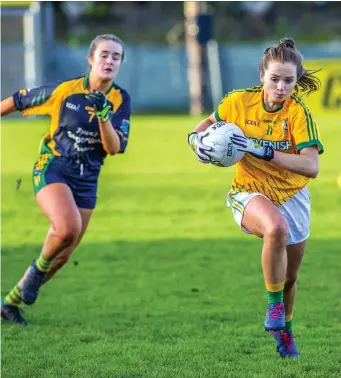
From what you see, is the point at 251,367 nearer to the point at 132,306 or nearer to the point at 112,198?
the point at 132,306

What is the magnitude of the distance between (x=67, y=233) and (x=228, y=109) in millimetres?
1632

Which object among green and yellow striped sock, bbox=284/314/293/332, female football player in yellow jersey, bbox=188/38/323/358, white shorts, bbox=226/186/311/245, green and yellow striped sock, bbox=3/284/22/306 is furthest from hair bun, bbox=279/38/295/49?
green and yellow striped sock, bbox=3/284/22/306

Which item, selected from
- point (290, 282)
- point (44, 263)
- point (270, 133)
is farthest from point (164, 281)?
point (270, 133)

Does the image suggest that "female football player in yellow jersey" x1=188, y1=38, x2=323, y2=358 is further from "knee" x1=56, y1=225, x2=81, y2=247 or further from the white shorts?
"knee" x1=56, y1=225, x2=81, y2=247

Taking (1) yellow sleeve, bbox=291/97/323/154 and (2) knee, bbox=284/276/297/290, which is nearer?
(1) yellow sleeve, bbox=291/97/323/154

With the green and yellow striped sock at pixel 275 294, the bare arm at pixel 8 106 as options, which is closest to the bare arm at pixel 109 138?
the bare arm at pixel 8 106

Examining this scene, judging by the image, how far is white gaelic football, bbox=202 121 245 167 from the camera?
18.2ft

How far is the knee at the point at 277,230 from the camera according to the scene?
557 cm

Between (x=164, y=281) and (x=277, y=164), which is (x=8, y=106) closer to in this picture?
(x=164, y=281)

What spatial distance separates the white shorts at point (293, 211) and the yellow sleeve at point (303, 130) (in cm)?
36

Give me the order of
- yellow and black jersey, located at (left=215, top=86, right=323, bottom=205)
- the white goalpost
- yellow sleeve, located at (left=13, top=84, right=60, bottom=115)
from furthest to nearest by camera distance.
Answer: the white goalpost < yellow sleeve, located at (left=13, top=84, right=60, bottom=115) < yellow and black jersey, located at (left=215, top=86, right=323, bottom=205)

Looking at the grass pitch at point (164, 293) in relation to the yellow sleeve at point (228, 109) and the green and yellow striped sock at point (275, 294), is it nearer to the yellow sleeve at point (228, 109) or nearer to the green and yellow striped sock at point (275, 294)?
the green and yellow striped sock at point (275, 294)

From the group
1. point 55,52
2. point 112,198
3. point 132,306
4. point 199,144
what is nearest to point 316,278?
point 132,306

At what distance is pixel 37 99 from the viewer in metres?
7.23
